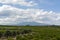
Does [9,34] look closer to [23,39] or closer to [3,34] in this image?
[3,34]

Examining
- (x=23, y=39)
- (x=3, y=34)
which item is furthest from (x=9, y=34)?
(x=23, y=39)

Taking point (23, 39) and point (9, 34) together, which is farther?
point (9, 34)

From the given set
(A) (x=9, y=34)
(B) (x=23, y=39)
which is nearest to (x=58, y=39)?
(B) (x=23, y=39)

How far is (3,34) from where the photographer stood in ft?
308

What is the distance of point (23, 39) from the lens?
4559 centimetres

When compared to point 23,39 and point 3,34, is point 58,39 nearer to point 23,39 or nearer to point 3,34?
point 23,39

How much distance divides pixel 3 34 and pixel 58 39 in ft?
Result: 180

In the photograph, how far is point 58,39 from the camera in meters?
43.0

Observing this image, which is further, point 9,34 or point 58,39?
point 9,34

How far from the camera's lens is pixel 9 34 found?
93750mm

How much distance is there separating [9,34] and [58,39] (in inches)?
2121

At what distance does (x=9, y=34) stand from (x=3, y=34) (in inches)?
126

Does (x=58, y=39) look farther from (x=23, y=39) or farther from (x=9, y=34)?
(x=9, y=34)

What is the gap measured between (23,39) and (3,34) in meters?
49.8
